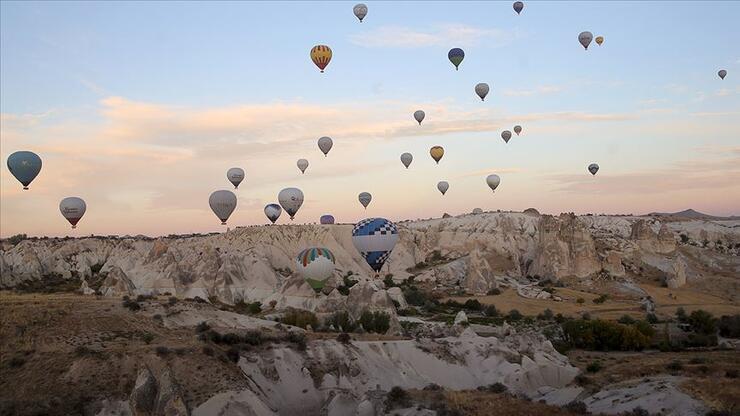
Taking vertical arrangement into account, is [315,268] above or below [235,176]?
below

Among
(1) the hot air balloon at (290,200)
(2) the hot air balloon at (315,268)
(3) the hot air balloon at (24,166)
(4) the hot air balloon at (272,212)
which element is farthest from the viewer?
(4) the hot air balloon at (272,212)

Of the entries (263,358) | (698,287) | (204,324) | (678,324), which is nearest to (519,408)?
(263,358)

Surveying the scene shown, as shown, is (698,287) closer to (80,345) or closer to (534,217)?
(534,217)

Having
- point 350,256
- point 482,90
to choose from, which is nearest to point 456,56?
point 482,90

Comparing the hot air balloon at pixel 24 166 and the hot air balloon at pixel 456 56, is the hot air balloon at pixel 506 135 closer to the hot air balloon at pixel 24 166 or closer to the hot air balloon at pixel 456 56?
the hot air balloon at pixel 456 56

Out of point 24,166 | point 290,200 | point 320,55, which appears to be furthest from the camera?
point 290,200

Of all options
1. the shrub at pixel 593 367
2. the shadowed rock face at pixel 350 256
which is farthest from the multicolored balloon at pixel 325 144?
the shrub at pixel 593 367

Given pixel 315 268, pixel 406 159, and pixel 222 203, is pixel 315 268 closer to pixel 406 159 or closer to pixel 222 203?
pixel 222 203

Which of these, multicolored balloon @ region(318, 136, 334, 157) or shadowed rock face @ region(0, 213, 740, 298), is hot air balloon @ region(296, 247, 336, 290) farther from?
multicolored balloon @ region(318, 136, 334, 157)
